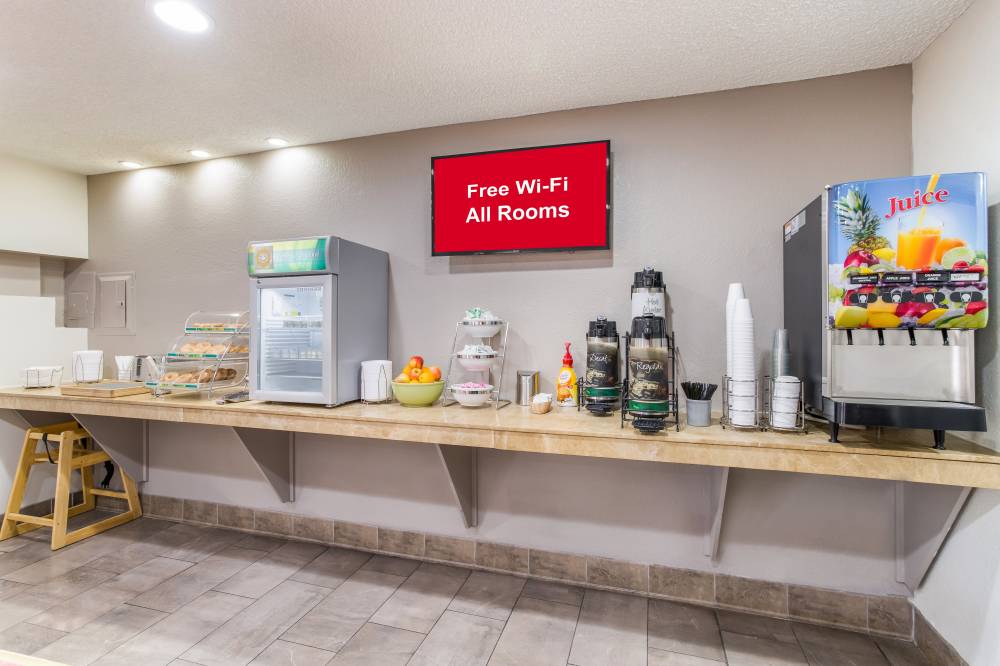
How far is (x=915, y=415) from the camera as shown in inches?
60.6

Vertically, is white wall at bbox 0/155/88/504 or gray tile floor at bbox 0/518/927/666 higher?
white wall at bbox 0/155/88/504

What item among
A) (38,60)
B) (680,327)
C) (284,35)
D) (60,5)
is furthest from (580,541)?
(38,60)

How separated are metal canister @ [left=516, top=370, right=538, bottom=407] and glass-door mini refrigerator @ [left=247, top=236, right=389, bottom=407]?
34.1 inches

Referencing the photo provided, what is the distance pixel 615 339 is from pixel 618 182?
0.85 m

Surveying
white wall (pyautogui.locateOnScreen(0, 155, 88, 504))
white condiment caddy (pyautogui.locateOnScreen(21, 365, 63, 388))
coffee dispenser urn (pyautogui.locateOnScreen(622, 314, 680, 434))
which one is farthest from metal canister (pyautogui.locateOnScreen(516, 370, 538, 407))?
white wall (pyautogui.locateOnScreen(0, 155, 88, 504))

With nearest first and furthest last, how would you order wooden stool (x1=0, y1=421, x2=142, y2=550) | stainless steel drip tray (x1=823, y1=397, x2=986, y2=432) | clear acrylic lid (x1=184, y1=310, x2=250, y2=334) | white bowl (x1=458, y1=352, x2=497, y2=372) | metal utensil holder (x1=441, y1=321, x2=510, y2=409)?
stainless steel drip tray (x1=823, y1=397, x2=986, y2=432), white bowl (x1=458, y1=352, x2=497, y2=372), metal utensil holder (x1=441, y1=321, x2=510, y2=409), clear acrylic lid (x1=184, y1=310, x2=250, y2=334), wooden stool (x1=0, y1=421, x2=142, y2=550)

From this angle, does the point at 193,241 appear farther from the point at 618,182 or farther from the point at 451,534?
the point at 618,182

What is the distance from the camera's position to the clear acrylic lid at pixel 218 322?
2889 millimetres

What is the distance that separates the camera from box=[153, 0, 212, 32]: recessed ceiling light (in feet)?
5.86

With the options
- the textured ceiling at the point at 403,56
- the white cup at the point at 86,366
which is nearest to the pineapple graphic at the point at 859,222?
the textured ceiling at the point at 403,56

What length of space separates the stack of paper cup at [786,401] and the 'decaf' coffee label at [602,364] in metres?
0.66

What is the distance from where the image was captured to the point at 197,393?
293 centimetres

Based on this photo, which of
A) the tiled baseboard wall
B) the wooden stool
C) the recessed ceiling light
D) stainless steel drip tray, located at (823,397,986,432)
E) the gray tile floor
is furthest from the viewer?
the wooden stool

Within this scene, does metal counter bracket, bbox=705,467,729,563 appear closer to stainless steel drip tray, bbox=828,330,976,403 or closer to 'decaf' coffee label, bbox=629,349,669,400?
'decaf' coffee label, bbox=629,349,669,400
